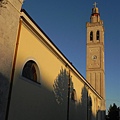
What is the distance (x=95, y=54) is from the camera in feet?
126

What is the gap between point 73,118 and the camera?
15.4 m

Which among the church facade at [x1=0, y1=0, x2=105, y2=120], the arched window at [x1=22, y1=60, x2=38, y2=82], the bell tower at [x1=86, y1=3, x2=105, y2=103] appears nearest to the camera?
the church facade at [x1=0, y1=0, x2=105, y2=120]

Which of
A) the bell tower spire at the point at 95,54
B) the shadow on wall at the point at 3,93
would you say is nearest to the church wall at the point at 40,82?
the shadow on wall at the point at 3,93

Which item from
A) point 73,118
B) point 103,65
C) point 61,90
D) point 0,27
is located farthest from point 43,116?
point 103,65

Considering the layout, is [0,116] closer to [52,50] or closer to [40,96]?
[40,96]

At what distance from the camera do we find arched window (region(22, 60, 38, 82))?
8.74m

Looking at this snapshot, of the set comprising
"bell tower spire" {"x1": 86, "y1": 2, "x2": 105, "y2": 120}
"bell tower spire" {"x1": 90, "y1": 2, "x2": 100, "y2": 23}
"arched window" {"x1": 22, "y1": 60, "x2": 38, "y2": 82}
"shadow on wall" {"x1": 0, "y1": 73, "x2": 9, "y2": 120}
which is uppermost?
"bell tower spire" {"x1": 90, "y1": 2, "x2": 100, "y2": 23}

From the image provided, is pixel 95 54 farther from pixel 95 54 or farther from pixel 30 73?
pixel 30 73

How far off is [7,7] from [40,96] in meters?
4.41

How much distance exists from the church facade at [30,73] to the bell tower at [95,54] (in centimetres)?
2165

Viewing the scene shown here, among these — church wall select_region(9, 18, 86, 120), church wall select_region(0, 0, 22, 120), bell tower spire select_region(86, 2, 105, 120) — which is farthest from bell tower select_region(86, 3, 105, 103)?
church wall select_region(0, 0, 22, 120)

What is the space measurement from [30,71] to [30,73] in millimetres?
91

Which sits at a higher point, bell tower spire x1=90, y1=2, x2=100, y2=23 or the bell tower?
bell tower spire x1=90, y1=2, x2=100, y2=23

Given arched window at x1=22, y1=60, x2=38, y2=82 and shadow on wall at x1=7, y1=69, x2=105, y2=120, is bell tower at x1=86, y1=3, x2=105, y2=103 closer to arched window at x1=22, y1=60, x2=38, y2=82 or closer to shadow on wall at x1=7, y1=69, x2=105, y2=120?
shadow on wall at x1=7, y1=69, x2=105, y2=120
